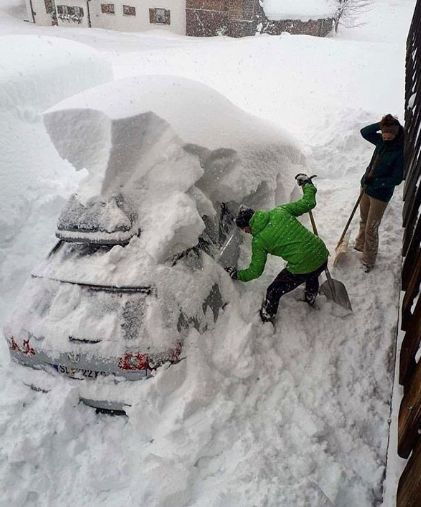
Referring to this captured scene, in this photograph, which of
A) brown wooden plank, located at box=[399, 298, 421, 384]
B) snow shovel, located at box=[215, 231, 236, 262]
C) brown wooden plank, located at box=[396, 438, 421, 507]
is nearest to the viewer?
brown wooden plank, located at box=[396, 438, 421, 507]

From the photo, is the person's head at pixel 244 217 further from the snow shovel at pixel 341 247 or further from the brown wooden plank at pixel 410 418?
the brown wooden plank at pixel 410 418

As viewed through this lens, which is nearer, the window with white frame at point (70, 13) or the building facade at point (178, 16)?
the building facade at point (178, 16)

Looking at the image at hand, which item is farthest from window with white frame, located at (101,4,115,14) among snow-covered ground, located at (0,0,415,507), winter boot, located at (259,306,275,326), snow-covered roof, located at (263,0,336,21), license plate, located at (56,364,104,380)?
license plate, located at (56,364,104,380)

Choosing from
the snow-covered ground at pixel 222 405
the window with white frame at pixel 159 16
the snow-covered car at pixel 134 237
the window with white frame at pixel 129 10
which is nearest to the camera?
the snow-covered ground at pixel 222 405

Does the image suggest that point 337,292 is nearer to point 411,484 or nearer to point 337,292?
point 337,292

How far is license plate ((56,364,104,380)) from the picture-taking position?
2.90 metres

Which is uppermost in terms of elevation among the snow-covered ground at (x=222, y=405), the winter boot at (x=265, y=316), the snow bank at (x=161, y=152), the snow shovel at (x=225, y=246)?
the snow bank at (x=161, y=152)

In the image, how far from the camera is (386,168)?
4.12 m

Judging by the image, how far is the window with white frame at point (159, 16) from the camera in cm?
2561

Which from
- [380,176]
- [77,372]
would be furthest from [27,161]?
[380,176]

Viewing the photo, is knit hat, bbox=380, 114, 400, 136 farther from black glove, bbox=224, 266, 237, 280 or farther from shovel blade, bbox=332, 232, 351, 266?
black glove, bbox=224, 266, 237, 280

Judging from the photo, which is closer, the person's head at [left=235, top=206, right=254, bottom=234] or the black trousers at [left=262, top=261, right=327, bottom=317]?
the person's head at [left=235, top=206, right=254, bottom=234]

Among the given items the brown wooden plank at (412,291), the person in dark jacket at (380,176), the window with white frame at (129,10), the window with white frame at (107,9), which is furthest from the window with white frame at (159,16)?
the brown wooden plank at (412,291)

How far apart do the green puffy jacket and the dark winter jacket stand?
114 cm
